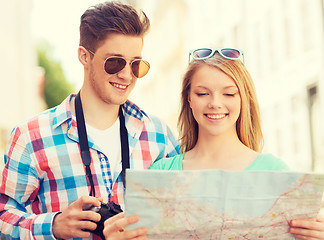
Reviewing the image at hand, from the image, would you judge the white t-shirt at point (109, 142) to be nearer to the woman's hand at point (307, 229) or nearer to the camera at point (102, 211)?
the camera at point (102, 211)

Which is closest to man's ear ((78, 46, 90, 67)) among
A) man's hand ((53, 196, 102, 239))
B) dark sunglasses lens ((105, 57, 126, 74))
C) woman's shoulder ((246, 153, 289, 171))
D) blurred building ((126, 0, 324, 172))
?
dark sunglasses lens ((105, 57, 126, 74))

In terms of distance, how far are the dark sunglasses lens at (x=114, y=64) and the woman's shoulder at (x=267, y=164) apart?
91cm

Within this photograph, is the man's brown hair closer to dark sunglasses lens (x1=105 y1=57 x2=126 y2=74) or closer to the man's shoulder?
dark sunglasses lens (x1=105 y1=57 x2=126 y2=74)

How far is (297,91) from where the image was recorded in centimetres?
1459

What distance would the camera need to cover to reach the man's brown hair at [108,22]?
3.16 meters

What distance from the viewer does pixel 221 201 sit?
229cm

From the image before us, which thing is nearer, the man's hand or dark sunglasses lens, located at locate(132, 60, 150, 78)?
the man's hand

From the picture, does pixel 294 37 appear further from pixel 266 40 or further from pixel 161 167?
pixel 161 167

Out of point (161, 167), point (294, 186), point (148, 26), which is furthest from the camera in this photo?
point (148, 26)

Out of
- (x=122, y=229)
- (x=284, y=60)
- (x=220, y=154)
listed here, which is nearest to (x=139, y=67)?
(x=220, y=154)

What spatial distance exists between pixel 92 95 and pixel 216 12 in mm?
18266

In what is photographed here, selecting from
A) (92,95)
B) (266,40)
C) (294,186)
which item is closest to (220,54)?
(92,95)

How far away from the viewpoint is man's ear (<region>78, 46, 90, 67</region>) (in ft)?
10.9

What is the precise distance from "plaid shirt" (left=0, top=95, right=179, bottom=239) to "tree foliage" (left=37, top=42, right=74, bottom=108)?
3283cm
